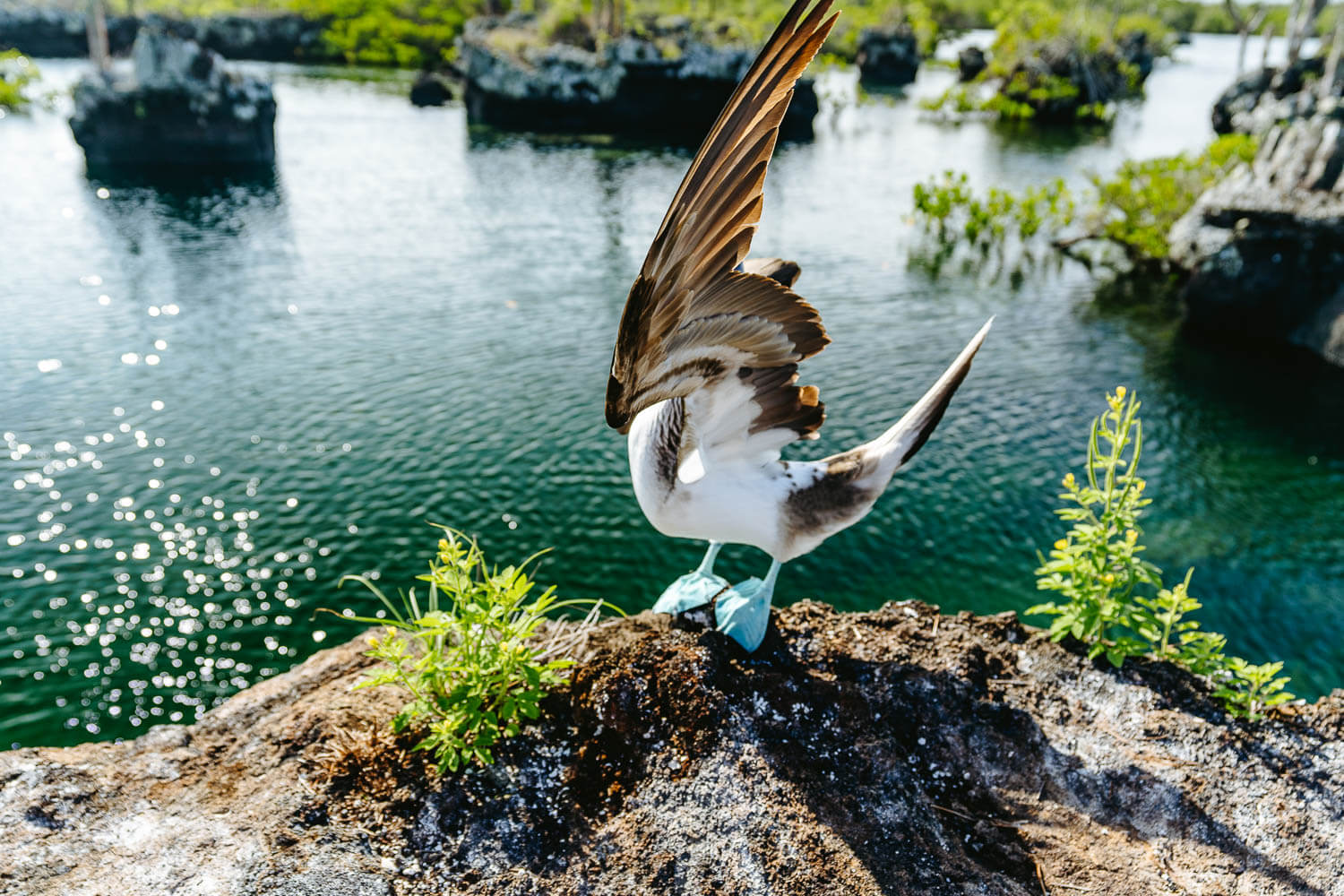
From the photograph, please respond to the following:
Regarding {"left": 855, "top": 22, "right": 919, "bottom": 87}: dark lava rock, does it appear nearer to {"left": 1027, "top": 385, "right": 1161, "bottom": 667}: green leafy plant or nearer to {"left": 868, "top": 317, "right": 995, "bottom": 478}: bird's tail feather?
{"left": 1027, "top": 385, "right": 1161, "bottom": 667}: green leafy plant

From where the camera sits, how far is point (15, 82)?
31.4 m

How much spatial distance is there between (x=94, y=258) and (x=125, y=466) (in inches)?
390

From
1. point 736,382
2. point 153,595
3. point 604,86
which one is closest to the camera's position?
point 736,382

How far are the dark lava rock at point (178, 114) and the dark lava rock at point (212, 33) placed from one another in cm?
Result: 2454

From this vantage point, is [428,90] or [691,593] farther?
[428,90]

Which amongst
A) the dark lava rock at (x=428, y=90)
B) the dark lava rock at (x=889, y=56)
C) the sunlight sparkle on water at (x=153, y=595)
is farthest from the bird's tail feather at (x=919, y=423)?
the dark lava rock at (x=889, y=56)

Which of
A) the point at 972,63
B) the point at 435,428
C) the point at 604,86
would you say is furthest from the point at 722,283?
the point at 972,63

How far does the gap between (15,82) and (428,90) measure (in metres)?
15.1

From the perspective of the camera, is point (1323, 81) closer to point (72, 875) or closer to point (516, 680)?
point (516, 680)

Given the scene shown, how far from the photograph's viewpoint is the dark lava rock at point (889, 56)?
54000mm

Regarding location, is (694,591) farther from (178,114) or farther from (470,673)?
(178,114)

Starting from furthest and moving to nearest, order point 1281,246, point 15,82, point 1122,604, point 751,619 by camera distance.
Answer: point 15,82 < point 1281,246 < point 1122,604 < point 751,619

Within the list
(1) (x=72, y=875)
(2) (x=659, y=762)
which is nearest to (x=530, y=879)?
(2) (x=659, y=762)

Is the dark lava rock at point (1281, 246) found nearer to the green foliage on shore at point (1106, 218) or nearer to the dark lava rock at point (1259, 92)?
the green foliage on shore at point (1106, 218)
